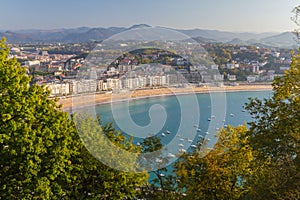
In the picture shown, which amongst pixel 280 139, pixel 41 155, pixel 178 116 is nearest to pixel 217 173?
pixel 280 139

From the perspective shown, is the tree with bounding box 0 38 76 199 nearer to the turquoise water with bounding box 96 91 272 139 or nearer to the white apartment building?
the turquoise water with bounding box 96 91 272 139

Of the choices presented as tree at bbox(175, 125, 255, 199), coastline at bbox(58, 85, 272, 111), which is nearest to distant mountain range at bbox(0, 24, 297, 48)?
coastline at bbox(58, 85, 272, 111)

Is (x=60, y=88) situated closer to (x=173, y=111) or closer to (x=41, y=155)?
(x=173, y=111)

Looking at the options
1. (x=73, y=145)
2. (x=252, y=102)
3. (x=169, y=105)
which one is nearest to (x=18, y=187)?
(x=73, y=145)

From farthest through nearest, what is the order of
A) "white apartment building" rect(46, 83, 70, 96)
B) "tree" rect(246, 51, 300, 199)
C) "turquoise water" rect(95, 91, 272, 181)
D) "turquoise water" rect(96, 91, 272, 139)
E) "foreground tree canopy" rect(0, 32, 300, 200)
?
1. "white apartment building" rect(46, 83, 70, 96)
2. "turquoise water" rect(96, 91, 272, 139)
3. "turquoise water" rect(95, 91, 272, 181)
4. "foreground tree canopy" rect(0, 32, 300, 200)
5. "tree" rect(246, 51, 300, 199)

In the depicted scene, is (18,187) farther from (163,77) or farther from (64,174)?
(163,77)

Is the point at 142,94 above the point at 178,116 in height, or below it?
above
